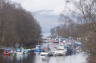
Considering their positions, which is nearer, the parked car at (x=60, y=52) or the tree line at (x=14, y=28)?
the parked car at (x=60, y=52)

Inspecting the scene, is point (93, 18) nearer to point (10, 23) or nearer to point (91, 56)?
point (91, 56)

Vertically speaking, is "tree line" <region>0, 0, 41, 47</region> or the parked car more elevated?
"tree line" <region>0, 0, 41, 47</region>

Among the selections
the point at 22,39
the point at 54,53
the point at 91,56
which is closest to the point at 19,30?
the point at 22,39

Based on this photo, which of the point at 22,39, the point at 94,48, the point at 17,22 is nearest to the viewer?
the point at 94,48

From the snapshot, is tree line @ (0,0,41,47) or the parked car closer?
the parked car

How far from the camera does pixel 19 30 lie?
302 feet

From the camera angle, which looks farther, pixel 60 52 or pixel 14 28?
pixel 14 28

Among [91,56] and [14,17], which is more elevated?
[14,17]

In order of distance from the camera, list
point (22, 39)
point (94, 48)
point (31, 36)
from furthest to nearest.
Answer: point (31, 36)
point (22, 39)
point (94, 48)

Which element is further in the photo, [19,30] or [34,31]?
[34,31]

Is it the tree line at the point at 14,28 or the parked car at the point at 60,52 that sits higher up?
the tree line at the point at 14,28

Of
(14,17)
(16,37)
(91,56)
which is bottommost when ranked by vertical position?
(91,56)

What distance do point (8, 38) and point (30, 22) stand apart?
23.8m

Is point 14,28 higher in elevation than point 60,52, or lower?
higher
